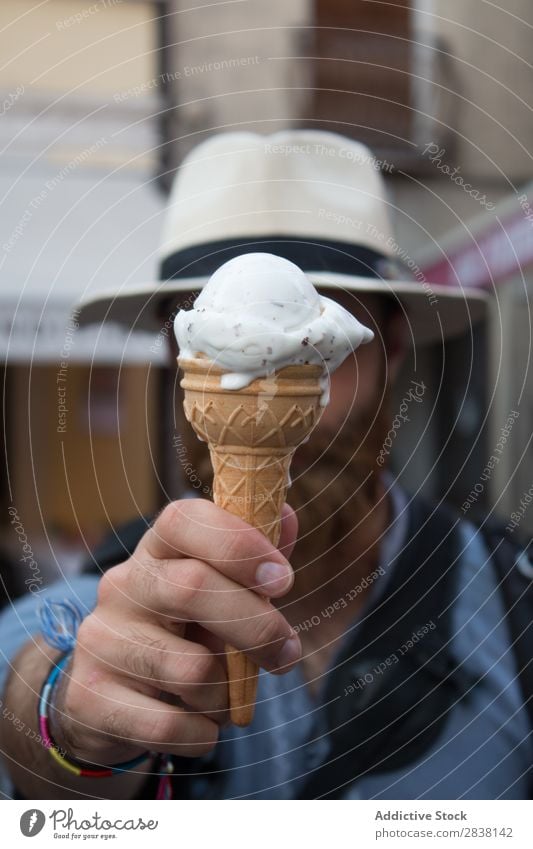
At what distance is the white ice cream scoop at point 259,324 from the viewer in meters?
0.53

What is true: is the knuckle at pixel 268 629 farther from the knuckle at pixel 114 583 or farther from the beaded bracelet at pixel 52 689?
the beaded bracelet at pixel 52 689

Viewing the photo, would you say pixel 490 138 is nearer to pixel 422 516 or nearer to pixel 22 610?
pixel 422 516

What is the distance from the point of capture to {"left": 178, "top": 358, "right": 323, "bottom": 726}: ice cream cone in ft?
1.84

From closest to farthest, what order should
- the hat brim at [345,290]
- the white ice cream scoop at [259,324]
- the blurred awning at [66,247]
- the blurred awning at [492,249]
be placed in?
the white ice cream scoop at [259,324] → the hat brim at [345,290] → the blurred awning at [492,249] → the blurred awning at [66,247]

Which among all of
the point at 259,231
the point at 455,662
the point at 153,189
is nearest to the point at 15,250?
the point at 153,189

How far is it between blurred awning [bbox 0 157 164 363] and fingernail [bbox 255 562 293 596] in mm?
1519

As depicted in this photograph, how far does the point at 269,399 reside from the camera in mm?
563

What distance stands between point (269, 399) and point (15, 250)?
2.00m

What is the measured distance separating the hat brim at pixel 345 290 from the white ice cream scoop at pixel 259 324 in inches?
9.3

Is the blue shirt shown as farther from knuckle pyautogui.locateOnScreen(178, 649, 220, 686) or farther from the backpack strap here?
knuckle pyautogui.locateOnScreen(178, 649, 220, 686)

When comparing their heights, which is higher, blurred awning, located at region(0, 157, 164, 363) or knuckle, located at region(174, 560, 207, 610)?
blurred awning, located at region(0, 157, 164, 363)
